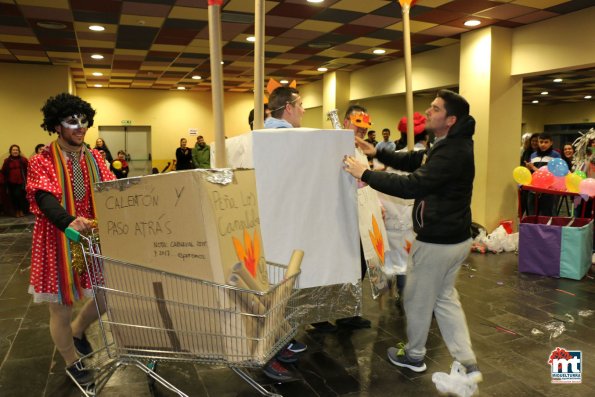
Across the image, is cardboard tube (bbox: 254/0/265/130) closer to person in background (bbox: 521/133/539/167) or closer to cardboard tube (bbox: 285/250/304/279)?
cardboard tube (bbox: 285/250/304/279)

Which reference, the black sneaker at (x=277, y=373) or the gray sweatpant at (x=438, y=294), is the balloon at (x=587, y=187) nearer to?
the gray sweatpant at (x=438, y=294)

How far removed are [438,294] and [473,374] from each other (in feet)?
1.44

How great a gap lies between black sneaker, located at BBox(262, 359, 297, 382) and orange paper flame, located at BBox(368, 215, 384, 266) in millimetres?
932

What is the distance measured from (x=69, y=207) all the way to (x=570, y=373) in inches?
117

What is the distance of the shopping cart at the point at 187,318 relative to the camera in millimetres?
1670

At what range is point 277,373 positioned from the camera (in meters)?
2.62

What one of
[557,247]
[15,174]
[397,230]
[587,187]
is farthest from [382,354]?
[15,174]

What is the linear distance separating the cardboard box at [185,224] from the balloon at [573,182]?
4.33 m

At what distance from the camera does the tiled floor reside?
253 cm

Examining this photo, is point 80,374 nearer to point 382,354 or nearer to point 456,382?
point 382,354

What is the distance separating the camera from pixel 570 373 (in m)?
2.69

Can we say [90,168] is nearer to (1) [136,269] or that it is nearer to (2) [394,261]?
(1) [136,269]

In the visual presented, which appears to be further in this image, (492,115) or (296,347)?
(492,115)

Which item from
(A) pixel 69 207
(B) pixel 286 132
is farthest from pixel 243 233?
(A) pixel 69 207
